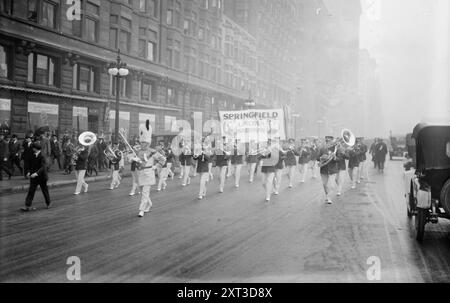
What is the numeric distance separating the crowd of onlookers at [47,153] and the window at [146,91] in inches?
331

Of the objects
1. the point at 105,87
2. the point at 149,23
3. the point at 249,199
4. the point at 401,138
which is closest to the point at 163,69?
the point at 149,23

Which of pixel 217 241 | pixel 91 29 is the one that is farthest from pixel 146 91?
pixel 217 241

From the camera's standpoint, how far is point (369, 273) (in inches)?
210

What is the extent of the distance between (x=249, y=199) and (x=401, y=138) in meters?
26.3

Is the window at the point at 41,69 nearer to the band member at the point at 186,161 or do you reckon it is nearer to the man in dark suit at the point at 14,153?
the man in dark suit at the point at 14,153

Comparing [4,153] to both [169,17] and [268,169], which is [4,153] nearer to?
[268,169]

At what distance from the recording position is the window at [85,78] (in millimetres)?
25508

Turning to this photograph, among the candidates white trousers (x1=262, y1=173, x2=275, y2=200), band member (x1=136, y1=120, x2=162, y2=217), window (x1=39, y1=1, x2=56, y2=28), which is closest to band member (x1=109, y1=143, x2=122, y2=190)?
band member (x1=136, y1=120, x2=162, y2=217)

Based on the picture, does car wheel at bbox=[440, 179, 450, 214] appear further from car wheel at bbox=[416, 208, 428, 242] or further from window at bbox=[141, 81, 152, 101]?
window at bbox=[141, 81, 152, 101]

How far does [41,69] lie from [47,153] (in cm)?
669

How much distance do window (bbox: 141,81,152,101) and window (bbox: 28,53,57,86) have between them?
8.10 m

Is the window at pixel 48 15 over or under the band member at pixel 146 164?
over

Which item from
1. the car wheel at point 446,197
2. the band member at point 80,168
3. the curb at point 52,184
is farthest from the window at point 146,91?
the car wheel at point 446,197
